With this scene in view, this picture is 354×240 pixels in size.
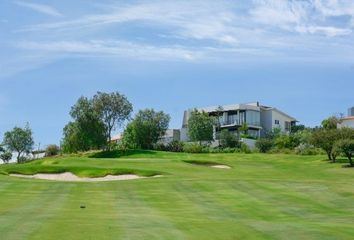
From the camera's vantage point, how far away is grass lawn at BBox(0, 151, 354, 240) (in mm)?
16312

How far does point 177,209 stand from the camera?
25.5 metres

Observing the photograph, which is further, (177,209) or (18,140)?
(18,140)

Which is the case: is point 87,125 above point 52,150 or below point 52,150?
above

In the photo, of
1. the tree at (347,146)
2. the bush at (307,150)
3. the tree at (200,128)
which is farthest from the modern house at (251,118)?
the tree at (347,146)

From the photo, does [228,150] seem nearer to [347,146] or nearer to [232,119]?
[232,119]

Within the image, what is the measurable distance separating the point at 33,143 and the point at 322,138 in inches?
3473

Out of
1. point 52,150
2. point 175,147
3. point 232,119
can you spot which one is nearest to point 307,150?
point 175,147

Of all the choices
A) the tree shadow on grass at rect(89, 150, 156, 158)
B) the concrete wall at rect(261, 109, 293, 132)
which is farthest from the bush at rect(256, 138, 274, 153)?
the concrete wall at rect(261, 109, 293, 132)

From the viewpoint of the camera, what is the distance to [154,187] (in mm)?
36000

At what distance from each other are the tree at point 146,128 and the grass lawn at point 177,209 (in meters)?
53.8

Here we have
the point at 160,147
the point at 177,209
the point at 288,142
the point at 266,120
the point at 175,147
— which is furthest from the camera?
the point at 266,120

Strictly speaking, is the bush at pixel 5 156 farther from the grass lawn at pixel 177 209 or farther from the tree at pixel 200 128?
the grass lawn at pixel 177 209

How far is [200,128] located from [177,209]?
80.8 meters

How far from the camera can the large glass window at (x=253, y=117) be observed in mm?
122812
